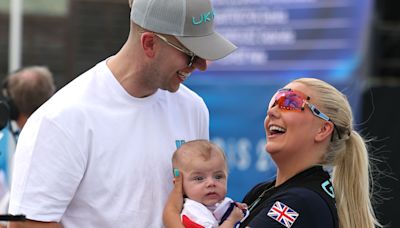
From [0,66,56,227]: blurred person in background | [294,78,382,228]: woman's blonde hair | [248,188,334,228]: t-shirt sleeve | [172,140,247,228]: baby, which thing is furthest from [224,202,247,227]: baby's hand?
[0,66,56,227]: blurred person in background

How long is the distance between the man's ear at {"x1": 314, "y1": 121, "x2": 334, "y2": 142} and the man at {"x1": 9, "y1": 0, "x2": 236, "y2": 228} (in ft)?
1.46

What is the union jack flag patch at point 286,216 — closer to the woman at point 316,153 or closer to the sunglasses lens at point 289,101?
the woman at point 316,153


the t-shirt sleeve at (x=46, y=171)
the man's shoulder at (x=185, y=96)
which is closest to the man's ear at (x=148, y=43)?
the man's shoulder at (x=185, y=96)

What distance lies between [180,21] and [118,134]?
0.45 metres

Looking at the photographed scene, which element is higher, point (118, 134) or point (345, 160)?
point (118, 134)

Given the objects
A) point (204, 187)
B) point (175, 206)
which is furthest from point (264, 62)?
point (175, 206)

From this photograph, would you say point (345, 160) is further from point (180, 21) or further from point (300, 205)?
point (180, 21)

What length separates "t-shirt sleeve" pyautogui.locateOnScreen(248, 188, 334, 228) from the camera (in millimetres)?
2727

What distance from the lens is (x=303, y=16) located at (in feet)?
23.6

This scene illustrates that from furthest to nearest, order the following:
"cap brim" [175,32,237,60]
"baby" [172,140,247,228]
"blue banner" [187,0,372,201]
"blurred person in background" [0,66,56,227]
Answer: "blue banner" [187,0,372,201] < "blurred person in background" [0,66,56,227] < "baby" [172,140,247,228] < "cap brim" [175,32,237,60]

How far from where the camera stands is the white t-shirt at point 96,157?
2.70m

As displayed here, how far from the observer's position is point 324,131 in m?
3.00

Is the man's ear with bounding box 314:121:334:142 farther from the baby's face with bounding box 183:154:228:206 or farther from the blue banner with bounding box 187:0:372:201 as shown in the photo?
the blue banner with bounding box 187:0:372:201

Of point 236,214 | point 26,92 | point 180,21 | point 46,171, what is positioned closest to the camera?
point 46,171
